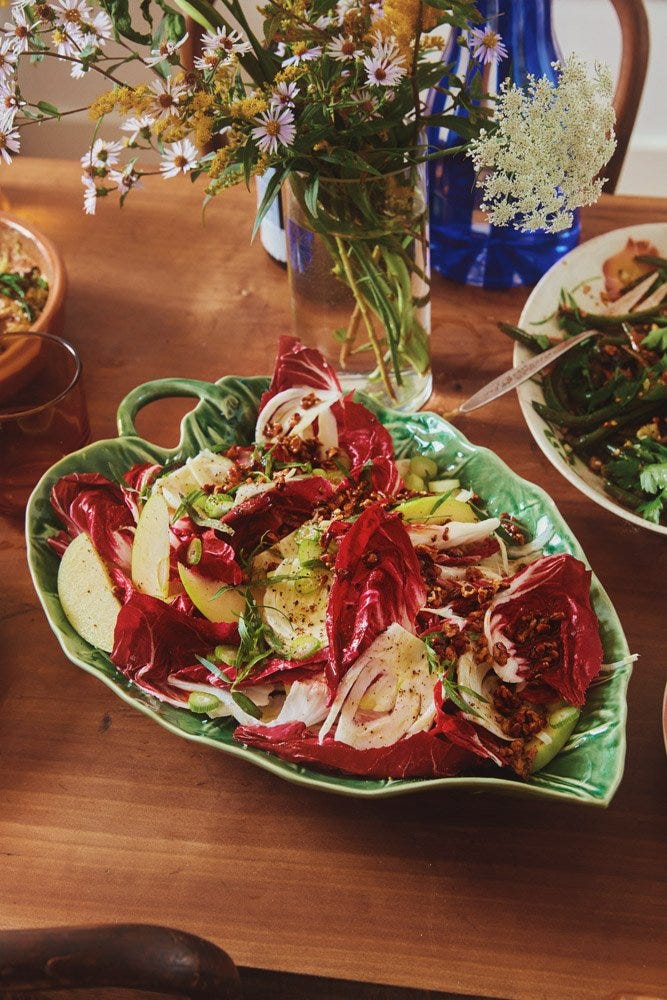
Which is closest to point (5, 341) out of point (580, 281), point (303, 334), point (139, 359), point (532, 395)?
point (139, 359)

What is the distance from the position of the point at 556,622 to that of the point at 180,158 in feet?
2.06

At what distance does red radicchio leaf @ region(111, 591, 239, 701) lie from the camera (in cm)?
94

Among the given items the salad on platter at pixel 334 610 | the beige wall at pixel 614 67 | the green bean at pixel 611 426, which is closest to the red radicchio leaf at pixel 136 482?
the salad on platter at pixel 334 610

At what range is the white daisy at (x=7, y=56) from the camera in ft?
3.06

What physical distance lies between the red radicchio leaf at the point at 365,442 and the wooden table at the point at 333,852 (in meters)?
0.29

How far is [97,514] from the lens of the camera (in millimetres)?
1062

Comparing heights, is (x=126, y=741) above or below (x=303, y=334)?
below

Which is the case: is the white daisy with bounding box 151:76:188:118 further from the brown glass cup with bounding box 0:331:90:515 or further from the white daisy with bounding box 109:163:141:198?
the brown glass cup with bounding box 0:331:90:515

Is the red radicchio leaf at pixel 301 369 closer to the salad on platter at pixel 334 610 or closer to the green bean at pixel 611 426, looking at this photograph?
the salad on platter at pixel 334 610

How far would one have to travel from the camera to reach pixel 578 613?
925mm

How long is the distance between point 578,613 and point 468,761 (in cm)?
18

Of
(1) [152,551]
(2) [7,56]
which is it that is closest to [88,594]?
(1) [152,551]

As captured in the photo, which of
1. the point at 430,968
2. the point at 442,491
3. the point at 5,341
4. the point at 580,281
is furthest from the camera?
the point at 580,281

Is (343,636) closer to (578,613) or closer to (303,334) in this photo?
(578,613)
